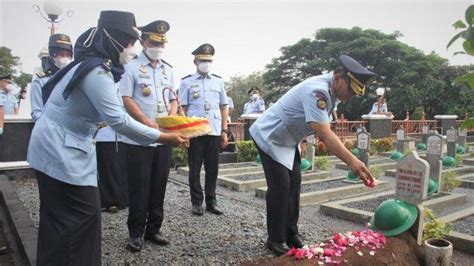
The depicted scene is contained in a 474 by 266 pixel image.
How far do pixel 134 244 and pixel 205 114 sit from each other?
2.10 meters

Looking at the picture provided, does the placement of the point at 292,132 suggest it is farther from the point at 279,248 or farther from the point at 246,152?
the point at 246,152

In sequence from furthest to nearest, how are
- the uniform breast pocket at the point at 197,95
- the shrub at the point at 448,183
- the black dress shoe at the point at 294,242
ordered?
the shrub at the point at 448,183 < the uniform breast pocket at the point at 197,95 < the black dress shoe at the point at 294,242

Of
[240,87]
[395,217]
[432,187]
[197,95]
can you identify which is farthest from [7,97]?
[240,87]

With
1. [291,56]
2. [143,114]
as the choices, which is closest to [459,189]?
[143,114]

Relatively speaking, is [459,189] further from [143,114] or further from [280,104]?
[143,114]

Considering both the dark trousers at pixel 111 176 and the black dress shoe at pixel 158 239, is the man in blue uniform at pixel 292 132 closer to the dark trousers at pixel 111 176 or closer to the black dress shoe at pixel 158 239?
the black dress shoe at pixel 158 239

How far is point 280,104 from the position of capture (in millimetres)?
3406

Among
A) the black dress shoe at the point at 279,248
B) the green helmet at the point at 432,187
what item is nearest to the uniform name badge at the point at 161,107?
the black dress shoe at the point at 279,248

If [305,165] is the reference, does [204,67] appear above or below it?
above

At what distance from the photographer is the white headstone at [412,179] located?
3.17 m

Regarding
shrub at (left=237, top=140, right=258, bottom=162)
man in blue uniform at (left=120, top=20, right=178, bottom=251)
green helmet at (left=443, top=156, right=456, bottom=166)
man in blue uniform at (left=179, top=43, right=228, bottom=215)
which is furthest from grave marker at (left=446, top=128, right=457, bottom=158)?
man in blue uniform at (left=120, top=20, right=178, bottom=251)

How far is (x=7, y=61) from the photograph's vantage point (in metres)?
34.2

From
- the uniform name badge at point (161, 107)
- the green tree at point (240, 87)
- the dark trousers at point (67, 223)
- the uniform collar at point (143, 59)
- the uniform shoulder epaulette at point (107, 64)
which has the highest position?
the green tree at point (240, 87)

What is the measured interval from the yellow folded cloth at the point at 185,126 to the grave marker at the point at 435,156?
529cm
